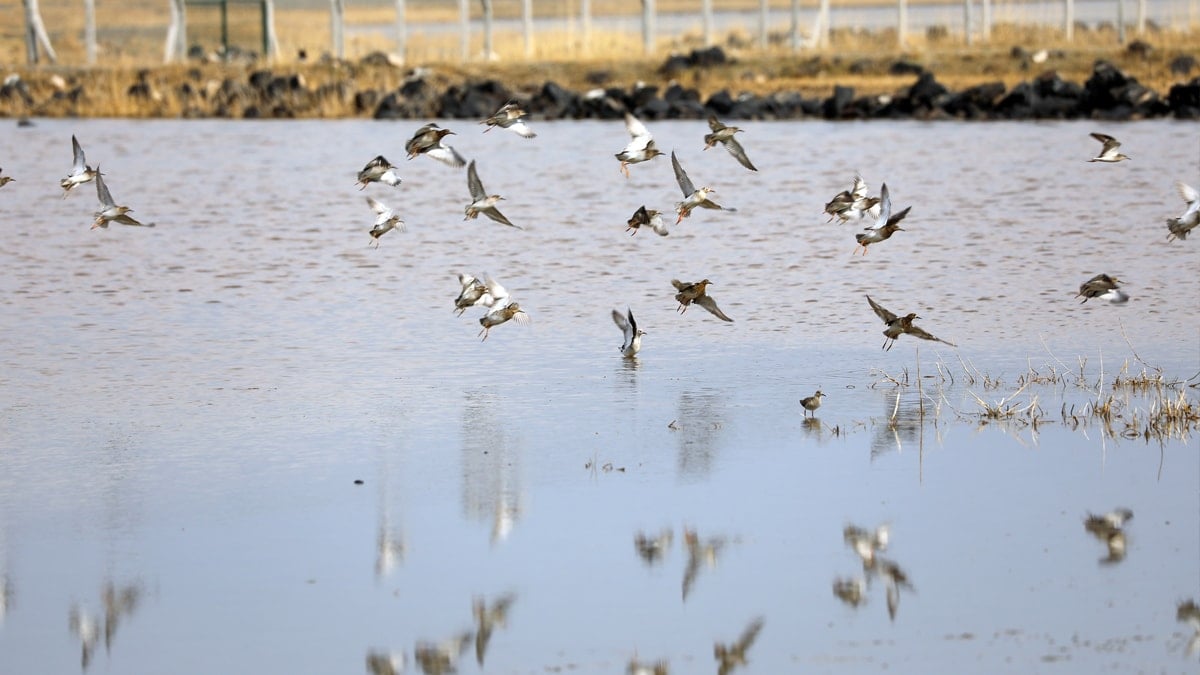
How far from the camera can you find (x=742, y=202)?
26656mm

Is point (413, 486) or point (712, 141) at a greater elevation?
point (712, 141)

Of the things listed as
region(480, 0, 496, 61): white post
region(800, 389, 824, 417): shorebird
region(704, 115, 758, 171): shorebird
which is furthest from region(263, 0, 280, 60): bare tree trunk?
region(800, 389, 824, 417): shorebird

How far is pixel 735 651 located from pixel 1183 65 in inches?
1555

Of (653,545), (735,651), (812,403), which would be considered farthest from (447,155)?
(735,651)

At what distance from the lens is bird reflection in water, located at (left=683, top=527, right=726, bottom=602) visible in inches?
349

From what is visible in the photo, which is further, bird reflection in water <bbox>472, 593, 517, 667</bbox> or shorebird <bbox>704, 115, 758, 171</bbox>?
shorebird <bbox>704, 115, 758, 171</bbox>

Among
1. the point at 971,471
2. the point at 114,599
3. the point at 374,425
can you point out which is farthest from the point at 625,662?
the point at 374,425

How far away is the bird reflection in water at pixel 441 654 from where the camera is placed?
7668mm

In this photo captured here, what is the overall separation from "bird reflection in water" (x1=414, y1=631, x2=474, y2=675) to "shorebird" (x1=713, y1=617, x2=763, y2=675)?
984 millimetres

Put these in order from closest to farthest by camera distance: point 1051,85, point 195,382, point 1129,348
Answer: point 195,382 → point 1129,348 → point 1051,85

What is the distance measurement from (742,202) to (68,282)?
10.3m

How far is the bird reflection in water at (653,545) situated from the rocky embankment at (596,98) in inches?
1242

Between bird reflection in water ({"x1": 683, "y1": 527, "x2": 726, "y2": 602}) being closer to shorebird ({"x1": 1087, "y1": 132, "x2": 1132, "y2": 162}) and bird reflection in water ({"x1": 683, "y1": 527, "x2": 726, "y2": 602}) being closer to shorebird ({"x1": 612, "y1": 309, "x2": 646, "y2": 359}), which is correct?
shorebird ({"x1": 612, "y1": 309, "x2": 646, "y2": 359})

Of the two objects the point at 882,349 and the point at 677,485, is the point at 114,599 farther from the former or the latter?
the point at 882,349
